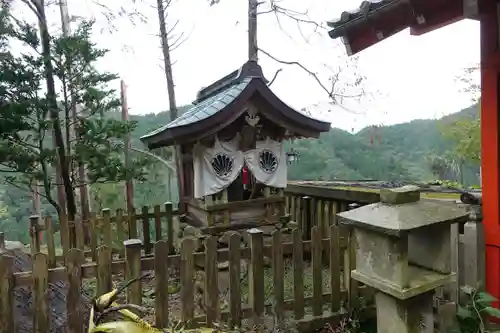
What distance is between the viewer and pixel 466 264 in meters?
3.94

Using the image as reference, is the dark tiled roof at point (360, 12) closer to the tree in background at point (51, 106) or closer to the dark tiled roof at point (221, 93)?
the dark tiled roof at point (221, 93)

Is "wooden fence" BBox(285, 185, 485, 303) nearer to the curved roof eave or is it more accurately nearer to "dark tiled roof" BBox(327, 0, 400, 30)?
the curved roof eave

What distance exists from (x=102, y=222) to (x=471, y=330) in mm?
5933

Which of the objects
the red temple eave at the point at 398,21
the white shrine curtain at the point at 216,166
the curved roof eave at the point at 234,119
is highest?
the red temple eave at the point at 398,21

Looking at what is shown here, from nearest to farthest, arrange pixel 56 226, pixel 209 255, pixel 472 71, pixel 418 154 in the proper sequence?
pixel 209 255 < pixel 56 226 < pixel 472 71 < pixel 418 154

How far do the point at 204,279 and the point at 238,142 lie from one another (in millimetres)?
3142

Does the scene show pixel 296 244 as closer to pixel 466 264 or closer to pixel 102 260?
pixel 466 264

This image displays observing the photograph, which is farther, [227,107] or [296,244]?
[227,107]

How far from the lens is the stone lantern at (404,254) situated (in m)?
2.66

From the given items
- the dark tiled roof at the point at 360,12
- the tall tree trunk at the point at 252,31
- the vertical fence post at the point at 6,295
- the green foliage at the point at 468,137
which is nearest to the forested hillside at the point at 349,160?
the green foliage at the point at 468,137

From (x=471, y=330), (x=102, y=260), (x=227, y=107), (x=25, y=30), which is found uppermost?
(x=25, y=30)

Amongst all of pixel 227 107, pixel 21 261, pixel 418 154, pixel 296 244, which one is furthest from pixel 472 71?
pixel 418 154

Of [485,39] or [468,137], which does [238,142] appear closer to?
[485,39]

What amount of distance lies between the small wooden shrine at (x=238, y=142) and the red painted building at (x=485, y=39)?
2.71 m
